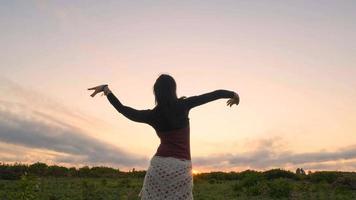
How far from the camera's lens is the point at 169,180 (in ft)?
21.2

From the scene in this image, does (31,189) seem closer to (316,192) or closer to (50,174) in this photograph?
(316,192)

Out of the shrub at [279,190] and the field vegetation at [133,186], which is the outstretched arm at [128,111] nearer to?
the field vegetation at [133,186]

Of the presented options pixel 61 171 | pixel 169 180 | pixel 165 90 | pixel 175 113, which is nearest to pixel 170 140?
pixel 175 113

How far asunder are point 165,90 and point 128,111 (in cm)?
65

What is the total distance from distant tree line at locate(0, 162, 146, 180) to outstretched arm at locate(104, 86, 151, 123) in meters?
26.3

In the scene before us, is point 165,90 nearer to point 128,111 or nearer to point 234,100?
point 128,111

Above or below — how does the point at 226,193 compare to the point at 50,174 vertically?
below

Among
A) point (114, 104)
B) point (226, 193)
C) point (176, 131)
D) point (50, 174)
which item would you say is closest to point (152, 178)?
point (176, 131)

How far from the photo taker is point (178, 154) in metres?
6.55

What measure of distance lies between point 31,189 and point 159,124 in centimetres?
572

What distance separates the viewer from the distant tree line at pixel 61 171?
3291 centimetres

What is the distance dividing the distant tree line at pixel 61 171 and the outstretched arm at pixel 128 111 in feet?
86.2

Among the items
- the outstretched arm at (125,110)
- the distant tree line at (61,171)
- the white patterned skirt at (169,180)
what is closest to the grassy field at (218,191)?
the distant tree line at (61,171)

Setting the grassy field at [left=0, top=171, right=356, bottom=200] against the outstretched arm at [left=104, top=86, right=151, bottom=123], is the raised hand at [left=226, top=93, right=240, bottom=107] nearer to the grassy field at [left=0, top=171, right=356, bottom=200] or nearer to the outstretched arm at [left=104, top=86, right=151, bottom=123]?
the outstretched arm at [left=104, top=86, right=151, bottom=123]
